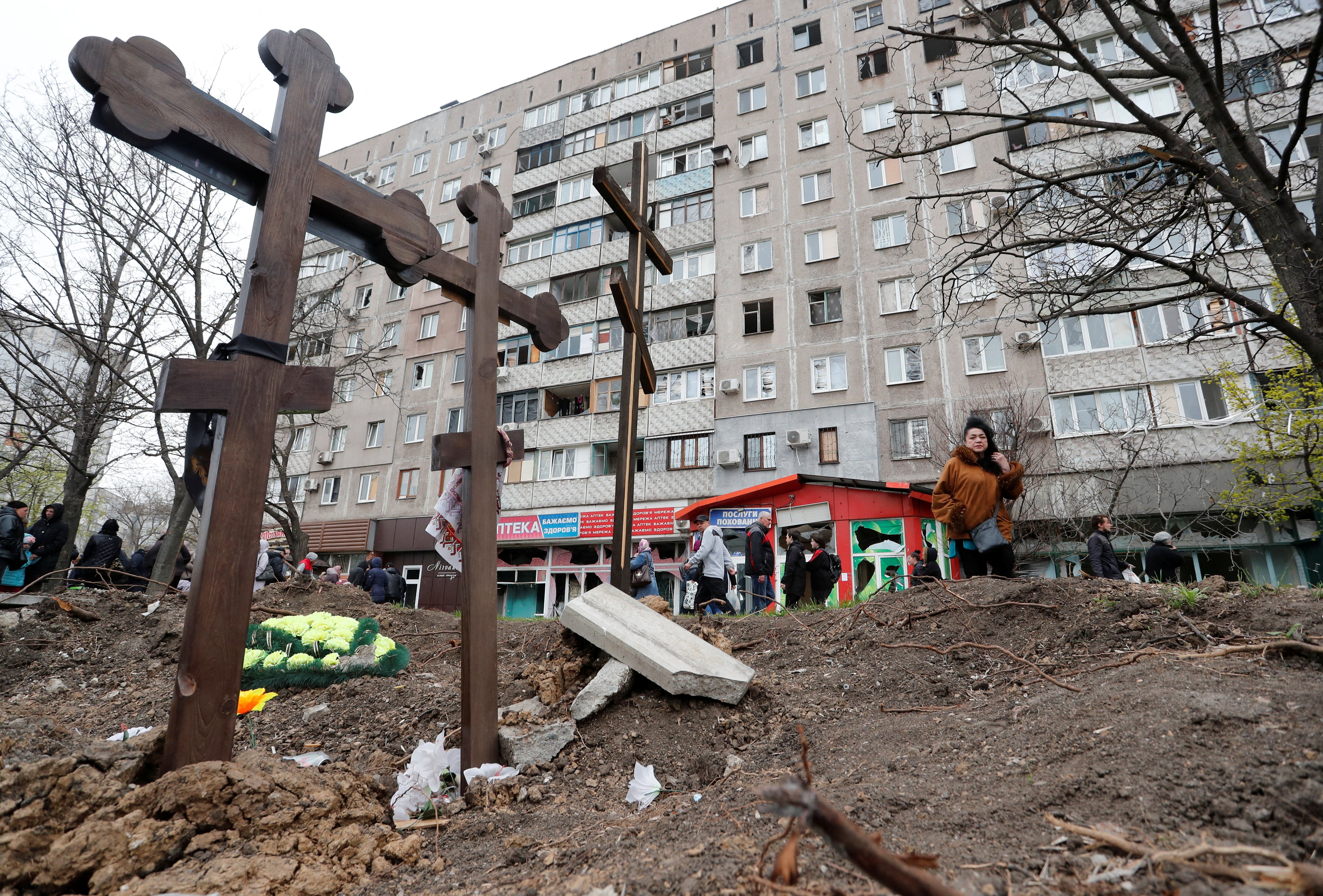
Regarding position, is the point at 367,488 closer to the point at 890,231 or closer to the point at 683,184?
the point at 683,184

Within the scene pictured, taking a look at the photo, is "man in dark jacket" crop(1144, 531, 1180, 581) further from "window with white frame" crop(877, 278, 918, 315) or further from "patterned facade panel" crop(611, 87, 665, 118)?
"patterned facade panel" crop(611, 87, 665, 118)

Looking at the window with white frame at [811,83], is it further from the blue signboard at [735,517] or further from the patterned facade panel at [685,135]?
the blue signboard at [735,517]

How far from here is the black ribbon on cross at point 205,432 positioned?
283 cm

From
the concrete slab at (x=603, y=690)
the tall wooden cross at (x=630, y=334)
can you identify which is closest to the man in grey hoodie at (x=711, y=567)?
the tall wooden cross at (x=630, y=334)

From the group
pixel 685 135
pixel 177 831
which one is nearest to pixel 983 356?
pixel 685 135

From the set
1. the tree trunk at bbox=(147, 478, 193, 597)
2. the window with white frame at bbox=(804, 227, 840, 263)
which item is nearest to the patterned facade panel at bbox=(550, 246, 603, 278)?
the window with white frame at bbox=(804, 227, 840, 263)

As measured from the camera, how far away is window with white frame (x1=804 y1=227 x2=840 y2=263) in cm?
2573

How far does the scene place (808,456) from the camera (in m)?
23.8

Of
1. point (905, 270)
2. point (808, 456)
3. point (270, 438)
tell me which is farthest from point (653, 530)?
point (270, 438)

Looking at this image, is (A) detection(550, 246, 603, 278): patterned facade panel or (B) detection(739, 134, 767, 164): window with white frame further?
(A) detection(550, 246, 603, 278): patterned facade panel

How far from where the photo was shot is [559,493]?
27.4 m

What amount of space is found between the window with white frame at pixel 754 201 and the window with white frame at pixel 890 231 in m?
4.70

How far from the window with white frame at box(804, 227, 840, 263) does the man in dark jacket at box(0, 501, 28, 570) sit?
78.7 feet

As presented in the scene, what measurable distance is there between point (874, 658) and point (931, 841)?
2796 millimetres
